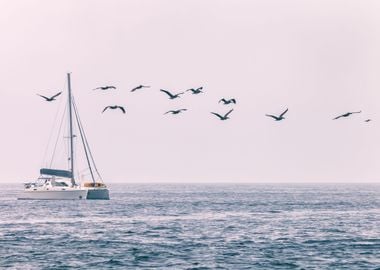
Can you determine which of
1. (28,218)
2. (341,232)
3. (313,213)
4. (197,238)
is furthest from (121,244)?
(313,213)

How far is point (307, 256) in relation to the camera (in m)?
62.1

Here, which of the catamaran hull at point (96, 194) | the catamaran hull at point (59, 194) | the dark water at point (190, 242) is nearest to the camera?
the dark water at point (190, 242)

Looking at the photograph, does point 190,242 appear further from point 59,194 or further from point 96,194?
point 59,194

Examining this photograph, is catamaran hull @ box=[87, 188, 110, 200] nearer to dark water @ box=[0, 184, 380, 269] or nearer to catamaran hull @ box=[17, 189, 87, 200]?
catamaran hull @ box=[17, 189, 87, 200]

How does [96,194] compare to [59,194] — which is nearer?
[59,194]

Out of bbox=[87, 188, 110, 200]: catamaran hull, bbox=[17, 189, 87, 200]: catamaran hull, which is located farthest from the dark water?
bbox=[87, 188, 110, 200]: catamaran hull

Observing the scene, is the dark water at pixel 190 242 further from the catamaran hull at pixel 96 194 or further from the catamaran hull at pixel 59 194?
the catamaran hull at pixel 96 194

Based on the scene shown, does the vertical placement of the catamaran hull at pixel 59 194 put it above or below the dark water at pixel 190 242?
above

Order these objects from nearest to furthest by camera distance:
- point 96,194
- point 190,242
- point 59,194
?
1. point 190,242
2. point 59,194
3. point 96,194

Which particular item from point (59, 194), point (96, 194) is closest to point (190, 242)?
point (96, 194)

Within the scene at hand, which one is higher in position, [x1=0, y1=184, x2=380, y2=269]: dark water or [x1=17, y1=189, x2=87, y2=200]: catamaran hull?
[x1=17, y1=189, x2=87, y2=200]: catamaran hull

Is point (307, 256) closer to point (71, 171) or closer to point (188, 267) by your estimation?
point (188, 267)

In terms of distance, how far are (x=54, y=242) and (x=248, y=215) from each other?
4279 centimetres

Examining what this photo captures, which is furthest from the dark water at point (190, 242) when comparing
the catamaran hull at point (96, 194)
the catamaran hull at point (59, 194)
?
the catamaran hull at point (96, 194)
